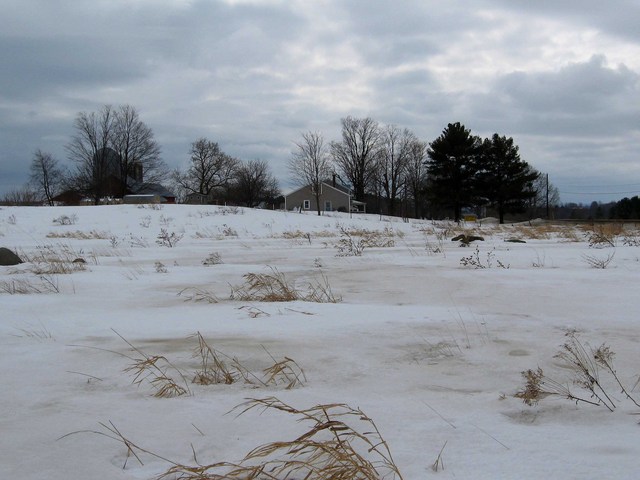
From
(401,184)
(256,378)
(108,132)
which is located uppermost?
(108,132)

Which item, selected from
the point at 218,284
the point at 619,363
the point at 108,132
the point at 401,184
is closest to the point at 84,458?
the point at 619,363

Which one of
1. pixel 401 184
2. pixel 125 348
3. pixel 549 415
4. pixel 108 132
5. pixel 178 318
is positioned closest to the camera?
pixel 549 415

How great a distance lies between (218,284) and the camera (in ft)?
19.4

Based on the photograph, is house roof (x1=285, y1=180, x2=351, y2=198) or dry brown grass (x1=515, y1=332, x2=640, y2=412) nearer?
dry brown grass (x1=515, y1=332, x2=640, y2=412)

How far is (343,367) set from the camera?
8.45ft

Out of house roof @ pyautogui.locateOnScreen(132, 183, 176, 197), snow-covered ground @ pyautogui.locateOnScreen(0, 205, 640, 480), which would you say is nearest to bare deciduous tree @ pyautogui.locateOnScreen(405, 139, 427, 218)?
house roof @ pyautogui.locateOnScreen(132, 183, 176, 197)

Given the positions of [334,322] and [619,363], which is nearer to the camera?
[619,363]

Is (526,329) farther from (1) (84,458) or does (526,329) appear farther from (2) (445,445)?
(1) (84,458)

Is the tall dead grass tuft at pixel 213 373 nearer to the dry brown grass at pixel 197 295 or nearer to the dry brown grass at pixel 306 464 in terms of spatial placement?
the dry brown grass at pixel 306 464

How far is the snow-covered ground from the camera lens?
161 centimetres

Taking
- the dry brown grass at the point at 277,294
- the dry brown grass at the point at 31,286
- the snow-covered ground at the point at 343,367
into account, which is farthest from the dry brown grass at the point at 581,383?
the dry brown grass at the point at 31,286

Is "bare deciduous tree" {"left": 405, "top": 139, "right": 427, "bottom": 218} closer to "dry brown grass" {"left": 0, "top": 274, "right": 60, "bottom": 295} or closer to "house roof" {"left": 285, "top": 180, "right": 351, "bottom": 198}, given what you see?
"house roof" {"left": 285, "top": 180, "right": 351, "bottom": 198}

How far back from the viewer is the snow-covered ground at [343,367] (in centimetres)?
161

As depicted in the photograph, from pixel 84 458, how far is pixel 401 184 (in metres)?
69.2
